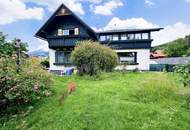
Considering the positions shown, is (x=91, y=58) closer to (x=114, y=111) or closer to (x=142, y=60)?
(x=114, y=111)

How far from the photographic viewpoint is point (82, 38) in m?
35.8

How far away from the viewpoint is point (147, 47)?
36688 millimetres

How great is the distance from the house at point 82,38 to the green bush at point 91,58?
46.0ft

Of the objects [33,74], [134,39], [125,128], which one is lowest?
[125,128]

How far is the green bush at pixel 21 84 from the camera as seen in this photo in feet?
37.3

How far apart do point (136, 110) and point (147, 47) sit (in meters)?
27.4

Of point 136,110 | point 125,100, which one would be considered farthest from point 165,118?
point 125,100

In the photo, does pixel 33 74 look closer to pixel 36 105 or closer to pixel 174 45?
pixel 36 105

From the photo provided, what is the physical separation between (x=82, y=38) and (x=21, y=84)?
24505 mm

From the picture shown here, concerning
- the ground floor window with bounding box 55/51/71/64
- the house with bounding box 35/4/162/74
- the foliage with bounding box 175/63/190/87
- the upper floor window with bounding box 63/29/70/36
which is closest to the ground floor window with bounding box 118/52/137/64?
the house with bounding box 35/4/162/74

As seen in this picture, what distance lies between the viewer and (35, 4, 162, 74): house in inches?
1430

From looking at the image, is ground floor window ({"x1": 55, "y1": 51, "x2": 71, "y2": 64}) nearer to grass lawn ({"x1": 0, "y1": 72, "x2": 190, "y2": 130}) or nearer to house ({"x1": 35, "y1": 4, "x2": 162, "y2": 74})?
house ({"x1": 35, "y1": 4, "x2": 162, "y2": 74})

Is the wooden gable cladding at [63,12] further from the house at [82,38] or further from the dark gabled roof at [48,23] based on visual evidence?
the dark gabled roof at [48,23]

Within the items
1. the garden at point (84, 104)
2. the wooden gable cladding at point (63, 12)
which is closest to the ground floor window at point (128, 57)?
the wooden gable cladding at point (63, 12)
